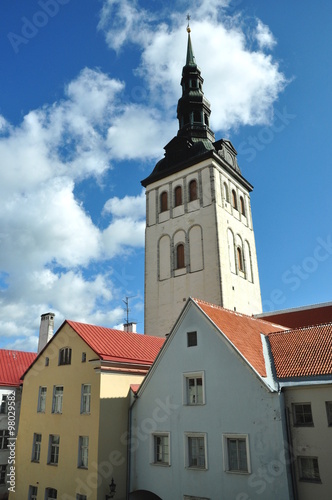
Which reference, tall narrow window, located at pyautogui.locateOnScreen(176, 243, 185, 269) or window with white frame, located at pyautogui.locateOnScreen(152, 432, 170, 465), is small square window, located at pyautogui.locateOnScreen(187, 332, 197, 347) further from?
tall narrow window, located at pyautogui.locateOnScreen(176, 243, 185, 269)

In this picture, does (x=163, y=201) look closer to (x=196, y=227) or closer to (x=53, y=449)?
(x=196, y=227)

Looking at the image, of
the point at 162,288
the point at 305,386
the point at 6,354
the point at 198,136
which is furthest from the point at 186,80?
the point at 305,386

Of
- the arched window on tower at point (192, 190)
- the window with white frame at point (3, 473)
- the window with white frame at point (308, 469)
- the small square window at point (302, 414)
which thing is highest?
the arched window on tower at point (192, 190)

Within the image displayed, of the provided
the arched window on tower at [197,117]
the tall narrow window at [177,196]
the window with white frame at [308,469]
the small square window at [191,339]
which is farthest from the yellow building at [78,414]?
the arched window on tower at [197,117]

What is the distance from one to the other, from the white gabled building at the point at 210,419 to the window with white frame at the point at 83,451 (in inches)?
86.2

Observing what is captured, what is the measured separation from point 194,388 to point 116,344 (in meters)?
5.94

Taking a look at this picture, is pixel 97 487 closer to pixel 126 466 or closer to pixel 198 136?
pixel 126 466

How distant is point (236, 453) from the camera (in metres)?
16.1

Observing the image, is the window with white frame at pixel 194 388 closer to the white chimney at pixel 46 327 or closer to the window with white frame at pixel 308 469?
the window with white frame at pixel 308 469

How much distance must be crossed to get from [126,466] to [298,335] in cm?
1011

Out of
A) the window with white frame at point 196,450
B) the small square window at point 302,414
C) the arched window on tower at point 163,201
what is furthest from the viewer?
the arched window on tower at point 163,201

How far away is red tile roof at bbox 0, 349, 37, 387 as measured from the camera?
28255 mm

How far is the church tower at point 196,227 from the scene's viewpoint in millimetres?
34906

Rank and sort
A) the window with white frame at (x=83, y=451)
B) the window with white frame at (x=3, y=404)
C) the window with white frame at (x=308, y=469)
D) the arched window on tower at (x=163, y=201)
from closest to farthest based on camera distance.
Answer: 1. the window with white frame at (x=308, y=469)
2. the window with white frame at (x=83, y=451)
3. the window with white frame at (x=3, y=404)
4. the arched window on tower at (x=163, y=201)
